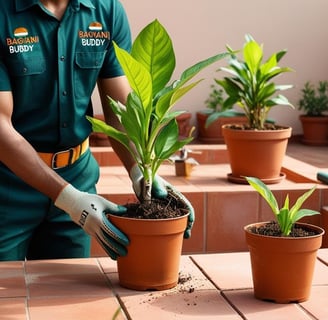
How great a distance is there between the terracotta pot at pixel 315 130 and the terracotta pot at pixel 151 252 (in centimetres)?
497

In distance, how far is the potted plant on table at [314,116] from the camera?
6.89m

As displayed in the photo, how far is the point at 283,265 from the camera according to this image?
6.44ft

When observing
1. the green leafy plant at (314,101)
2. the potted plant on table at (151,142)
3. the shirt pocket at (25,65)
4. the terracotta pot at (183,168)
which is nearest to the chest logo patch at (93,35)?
the shirt pocket at (25,65)

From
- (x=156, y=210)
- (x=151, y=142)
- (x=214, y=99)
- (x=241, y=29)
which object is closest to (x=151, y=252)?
(x=156, y=210)

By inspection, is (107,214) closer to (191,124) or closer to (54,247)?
(54,247)

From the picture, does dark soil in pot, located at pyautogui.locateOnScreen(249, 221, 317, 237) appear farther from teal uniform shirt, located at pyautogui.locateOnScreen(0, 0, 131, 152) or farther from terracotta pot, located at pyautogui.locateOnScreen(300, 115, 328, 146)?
terracotta pot, located at pyautogui.locateOnScreen(300, 115, 328, 146)

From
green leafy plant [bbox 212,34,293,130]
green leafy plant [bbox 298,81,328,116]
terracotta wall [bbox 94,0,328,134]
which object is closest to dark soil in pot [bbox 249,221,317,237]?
green leafy plant [bbox 212,34,293,130]

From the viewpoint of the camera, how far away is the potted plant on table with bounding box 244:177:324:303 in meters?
1.95

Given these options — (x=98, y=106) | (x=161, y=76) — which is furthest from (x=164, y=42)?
(x=98, y=106)

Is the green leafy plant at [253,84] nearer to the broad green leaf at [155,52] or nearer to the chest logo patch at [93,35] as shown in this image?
the chest logo patch at [93,35]

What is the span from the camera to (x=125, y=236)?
205cm

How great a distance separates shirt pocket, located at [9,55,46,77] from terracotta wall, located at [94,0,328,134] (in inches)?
167

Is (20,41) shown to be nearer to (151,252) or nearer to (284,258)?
(151,252)

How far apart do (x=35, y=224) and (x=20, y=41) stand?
543 millimetres
